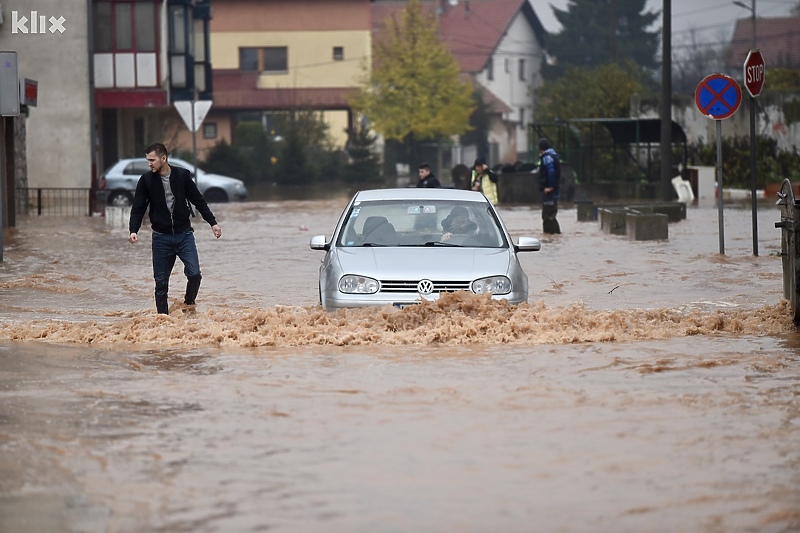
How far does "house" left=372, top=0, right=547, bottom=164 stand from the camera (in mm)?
95062

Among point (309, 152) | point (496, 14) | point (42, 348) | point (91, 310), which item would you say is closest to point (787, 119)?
point (309, 152)

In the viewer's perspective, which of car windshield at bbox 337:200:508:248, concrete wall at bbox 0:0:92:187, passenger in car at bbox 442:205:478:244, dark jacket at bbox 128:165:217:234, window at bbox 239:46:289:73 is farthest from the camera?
window at bbox 239:46:289:73

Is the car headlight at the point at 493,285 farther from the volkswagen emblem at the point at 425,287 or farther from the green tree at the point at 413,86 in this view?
the green tree at the point at 413,86

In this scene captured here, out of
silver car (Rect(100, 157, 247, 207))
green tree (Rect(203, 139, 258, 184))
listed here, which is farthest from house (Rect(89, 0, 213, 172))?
green tree (Rect(203, 139, 258, 184))

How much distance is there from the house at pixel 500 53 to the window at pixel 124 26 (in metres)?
46.7

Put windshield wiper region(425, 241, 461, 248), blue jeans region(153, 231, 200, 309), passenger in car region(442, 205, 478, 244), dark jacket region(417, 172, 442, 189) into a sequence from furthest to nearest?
dark jacket region(417, 172, 442, 189), blue jeans region(153, 231, 200, 309), passenger in car region(442, 205, 478, 244), windshield wiper region(425, 241, 461, 248)

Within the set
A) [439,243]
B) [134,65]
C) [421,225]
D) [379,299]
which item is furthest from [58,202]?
[379,299]

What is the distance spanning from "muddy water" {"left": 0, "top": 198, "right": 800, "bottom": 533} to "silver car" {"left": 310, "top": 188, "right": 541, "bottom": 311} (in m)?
0.17

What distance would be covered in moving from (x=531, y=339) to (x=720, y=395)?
2782 mm

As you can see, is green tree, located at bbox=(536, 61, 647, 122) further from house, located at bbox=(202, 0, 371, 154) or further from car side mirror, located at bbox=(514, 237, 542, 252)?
car side mirror, located at bbox=(514, 237, 542, 252)

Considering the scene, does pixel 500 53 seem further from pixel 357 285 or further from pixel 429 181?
pixel 357 285

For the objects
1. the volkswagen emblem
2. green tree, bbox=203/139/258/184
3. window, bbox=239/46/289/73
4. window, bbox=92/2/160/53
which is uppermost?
window, bbox=239/46/289/73

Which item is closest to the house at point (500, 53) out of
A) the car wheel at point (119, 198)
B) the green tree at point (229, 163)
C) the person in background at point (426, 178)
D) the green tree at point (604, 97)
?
the green tree at point (229, 163)

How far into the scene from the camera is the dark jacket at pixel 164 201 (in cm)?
1419
